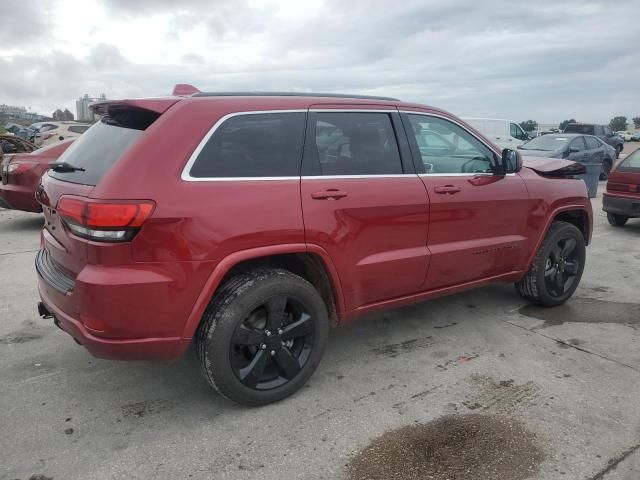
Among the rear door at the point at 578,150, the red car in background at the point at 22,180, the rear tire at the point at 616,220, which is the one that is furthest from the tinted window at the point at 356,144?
the rear door at the point at 578,150

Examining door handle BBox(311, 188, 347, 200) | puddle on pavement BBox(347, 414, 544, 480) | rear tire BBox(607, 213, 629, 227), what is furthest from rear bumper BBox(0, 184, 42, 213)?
rear tire BBox(607, 213, 629, 227)

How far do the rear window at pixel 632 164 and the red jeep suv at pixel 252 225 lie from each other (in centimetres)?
558

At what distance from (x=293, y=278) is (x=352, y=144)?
98 centimetres

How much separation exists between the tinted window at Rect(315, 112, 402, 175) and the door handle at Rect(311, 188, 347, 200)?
0.13m

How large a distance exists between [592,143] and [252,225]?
16.0m

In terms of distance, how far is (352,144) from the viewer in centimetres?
342

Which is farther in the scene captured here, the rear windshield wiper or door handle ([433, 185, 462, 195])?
door handle ([433, 185, 462, 195])

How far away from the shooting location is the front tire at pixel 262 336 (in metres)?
2.86

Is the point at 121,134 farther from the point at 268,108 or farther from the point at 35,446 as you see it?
the point at 35,446

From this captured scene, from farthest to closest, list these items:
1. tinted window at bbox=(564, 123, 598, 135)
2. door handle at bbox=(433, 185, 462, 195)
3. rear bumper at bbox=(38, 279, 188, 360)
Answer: tinted window at bbox=(564, 123, 598, 135) < door handle at bbox=(433, 185, 462, 195) < rear bumper at bbox=(38, 279, 188, 360)

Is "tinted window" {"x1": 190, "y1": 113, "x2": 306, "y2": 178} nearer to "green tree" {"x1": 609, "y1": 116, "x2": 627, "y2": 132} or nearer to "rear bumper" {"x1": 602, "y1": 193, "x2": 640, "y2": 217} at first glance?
"rear bumper" {"x1": 602, "y1": 193, "x2": 640, "y2": 217}

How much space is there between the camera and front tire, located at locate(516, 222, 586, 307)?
4.59 meters

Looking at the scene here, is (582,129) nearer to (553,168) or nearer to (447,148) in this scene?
(553,168)

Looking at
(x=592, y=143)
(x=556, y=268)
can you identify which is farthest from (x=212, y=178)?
(x=592, y=143)
